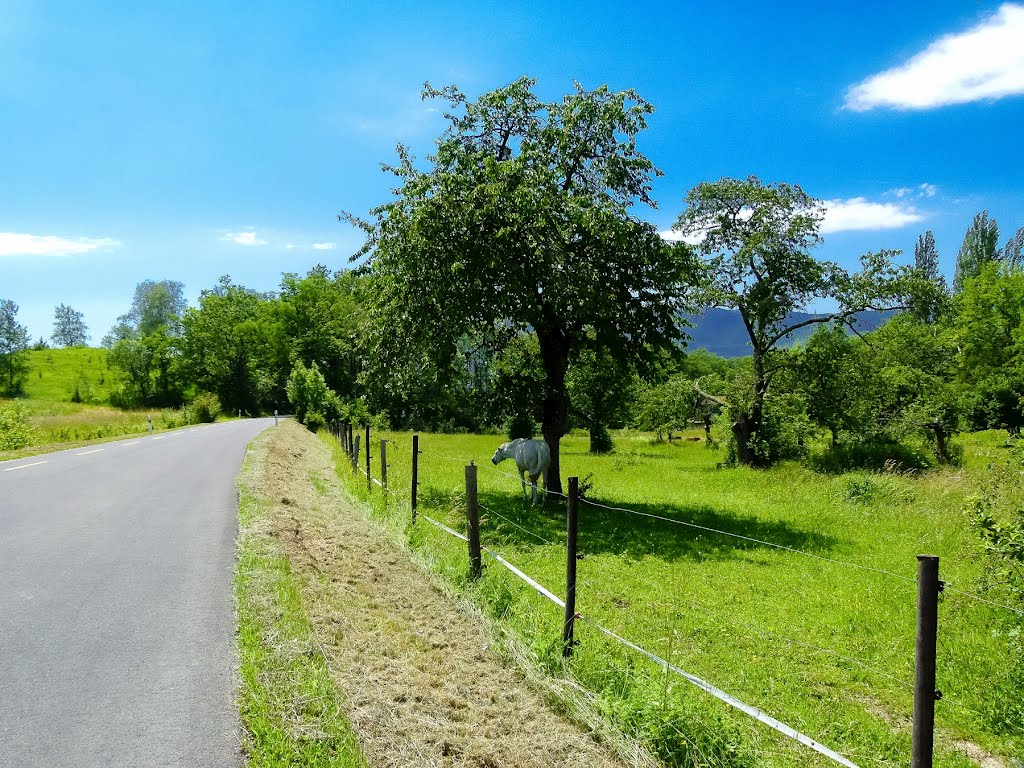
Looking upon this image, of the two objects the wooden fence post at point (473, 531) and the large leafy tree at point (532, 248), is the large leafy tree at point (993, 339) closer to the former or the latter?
the large leafy tree at point (532, 248)

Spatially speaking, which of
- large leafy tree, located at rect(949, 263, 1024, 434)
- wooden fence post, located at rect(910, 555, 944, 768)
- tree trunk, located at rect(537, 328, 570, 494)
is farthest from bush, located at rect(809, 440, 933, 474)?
wooden fence post, located at rect(910, 555, 944, 768)

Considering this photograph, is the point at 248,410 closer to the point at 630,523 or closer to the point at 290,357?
the point at 290,357

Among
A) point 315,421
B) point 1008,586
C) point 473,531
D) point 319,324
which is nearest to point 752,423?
point 1008,586

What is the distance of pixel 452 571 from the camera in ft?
26.8

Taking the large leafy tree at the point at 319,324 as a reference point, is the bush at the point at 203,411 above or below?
below

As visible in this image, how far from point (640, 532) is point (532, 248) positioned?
6942 mm

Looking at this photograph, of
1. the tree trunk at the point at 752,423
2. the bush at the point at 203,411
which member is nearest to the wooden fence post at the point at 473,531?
the tree trunk at the point at 752,423

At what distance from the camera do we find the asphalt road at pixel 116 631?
4.30 m

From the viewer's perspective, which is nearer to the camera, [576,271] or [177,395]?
[576,271]

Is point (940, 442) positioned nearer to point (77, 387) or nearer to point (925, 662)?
point (925, 662)

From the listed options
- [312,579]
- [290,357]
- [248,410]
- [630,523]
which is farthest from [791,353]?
[248,410]

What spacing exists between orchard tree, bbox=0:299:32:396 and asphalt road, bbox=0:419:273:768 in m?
90.7

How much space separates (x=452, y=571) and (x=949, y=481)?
1927 cm

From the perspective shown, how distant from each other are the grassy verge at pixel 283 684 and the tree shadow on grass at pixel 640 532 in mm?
4901
